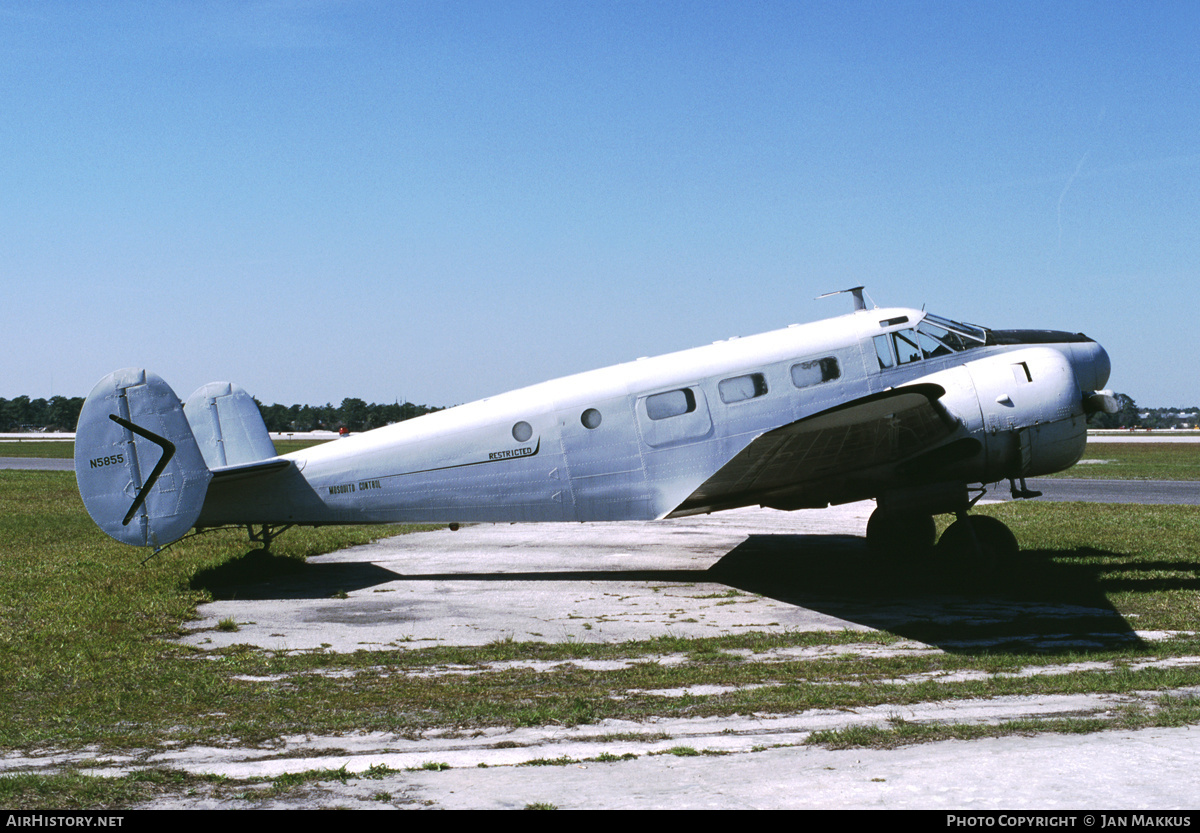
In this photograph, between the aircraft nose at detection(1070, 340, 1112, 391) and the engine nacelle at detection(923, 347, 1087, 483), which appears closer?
the engine nacelle at detection(923, 347, 1087, 483)

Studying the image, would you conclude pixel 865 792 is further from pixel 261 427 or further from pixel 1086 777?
pixel 261 427

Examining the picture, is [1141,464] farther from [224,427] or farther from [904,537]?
[224,427]

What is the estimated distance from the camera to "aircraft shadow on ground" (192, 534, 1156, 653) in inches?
363

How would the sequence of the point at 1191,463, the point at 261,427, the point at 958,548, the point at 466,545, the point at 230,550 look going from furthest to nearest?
1. the point at 1191,463
2. the point at 466,545
3. the point at 230,550
4. the point at 261,427
5. the point at 958,548

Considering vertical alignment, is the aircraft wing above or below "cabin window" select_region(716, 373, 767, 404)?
below

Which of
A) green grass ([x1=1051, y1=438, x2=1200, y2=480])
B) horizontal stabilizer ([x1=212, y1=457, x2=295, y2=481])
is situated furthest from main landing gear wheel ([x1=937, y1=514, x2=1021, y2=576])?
green grass ([x1=1051, y1=438, x2=1200, y2=480])

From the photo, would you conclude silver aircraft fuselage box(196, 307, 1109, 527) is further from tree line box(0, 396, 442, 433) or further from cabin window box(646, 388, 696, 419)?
tree line box(0, 396, 442, 433)

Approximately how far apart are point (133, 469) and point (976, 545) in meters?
11.2

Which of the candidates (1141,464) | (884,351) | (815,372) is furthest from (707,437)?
(1141,464)

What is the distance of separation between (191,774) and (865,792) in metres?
3.85

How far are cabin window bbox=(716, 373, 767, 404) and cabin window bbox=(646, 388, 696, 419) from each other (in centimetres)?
45

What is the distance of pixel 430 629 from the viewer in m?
10.0

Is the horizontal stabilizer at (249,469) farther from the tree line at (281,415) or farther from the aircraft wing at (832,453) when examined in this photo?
the tree line at (281,415)
